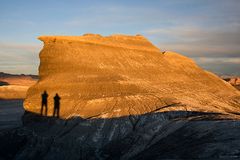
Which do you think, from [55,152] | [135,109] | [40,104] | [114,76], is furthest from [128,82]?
[55,152]

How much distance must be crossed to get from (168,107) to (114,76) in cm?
498

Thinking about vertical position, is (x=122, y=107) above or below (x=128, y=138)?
above

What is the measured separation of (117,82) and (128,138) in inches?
239

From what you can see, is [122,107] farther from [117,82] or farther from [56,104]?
[56,104]

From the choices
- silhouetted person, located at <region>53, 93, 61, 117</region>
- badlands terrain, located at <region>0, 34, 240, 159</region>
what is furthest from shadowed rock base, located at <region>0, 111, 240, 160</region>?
silhouetted person, located at <region>53, 93, 61, 117</region>

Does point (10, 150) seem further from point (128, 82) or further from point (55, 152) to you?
point (128, 82)

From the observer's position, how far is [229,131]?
13.8 meters

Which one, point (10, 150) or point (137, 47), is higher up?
point (137, 47)

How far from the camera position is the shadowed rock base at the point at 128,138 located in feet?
43.3

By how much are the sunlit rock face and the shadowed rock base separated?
0.81 metres

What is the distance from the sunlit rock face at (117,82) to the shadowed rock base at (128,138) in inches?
31.8

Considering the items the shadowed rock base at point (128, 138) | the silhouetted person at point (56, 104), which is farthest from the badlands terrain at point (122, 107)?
the silhouetted person at point (56, 104)

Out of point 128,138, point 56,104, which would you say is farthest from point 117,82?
point 128,138

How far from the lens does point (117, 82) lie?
77.1 ft
